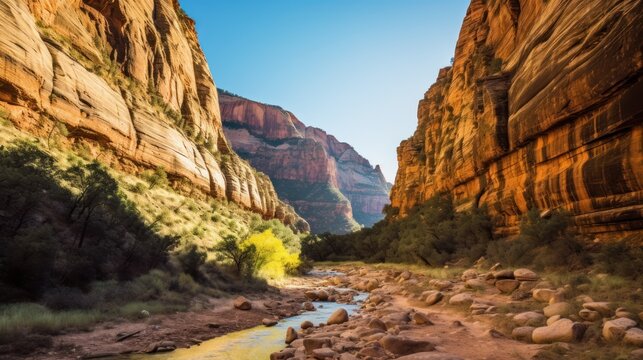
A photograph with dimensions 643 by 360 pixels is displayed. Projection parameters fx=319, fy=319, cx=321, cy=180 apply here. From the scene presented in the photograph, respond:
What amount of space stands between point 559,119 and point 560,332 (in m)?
12.5

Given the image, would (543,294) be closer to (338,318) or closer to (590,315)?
(590,315)

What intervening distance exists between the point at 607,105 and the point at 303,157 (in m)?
153

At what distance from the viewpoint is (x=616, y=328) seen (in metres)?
5.53

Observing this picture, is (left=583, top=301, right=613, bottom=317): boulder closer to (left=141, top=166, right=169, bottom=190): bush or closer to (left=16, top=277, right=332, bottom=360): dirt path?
(left=16, top=277, right=332, bottom=360): dirt path

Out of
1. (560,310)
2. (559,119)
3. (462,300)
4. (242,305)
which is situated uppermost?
(559,119)

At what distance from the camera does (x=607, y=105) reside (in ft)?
40.2

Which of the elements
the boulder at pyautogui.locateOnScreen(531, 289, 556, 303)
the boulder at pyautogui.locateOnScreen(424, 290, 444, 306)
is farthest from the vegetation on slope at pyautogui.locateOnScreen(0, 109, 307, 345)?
the boulder at pyautogui.locateOnScreen(531, 289, 556, 303)

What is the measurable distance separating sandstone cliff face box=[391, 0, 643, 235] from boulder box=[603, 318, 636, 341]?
A: 7753 mm

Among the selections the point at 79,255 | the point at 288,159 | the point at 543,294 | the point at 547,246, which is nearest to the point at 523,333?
the point at 543,294

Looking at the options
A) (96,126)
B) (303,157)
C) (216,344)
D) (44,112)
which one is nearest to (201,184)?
(96,126)

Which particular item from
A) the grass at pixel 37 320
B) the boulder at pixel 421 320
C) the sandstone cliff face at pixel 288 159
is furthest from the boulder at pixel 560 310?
the sandstone cliff face at pixel 288 159

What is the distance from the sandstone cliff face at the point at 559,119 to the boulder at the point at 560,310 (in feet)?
21.0

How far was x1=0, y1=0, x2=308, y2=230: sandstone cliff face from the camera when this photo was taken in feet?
67.3

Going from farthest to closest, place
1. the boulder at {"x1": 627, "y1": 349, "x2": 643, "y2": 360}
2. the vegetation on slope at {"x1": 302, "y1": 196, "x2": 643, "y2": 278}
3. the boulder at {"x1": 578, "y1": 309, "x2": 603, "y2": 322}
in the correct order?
the vegetation on slope at {"x1": 302, "y1": 196, "x2": 643, "y2": 278}, the boulder at {"x1": 578, "y1": 309, "x2": 603, "y2": 322}, the boulder at {"x1": 627, "y1": 349, "x2": 643, "y2": 360}
